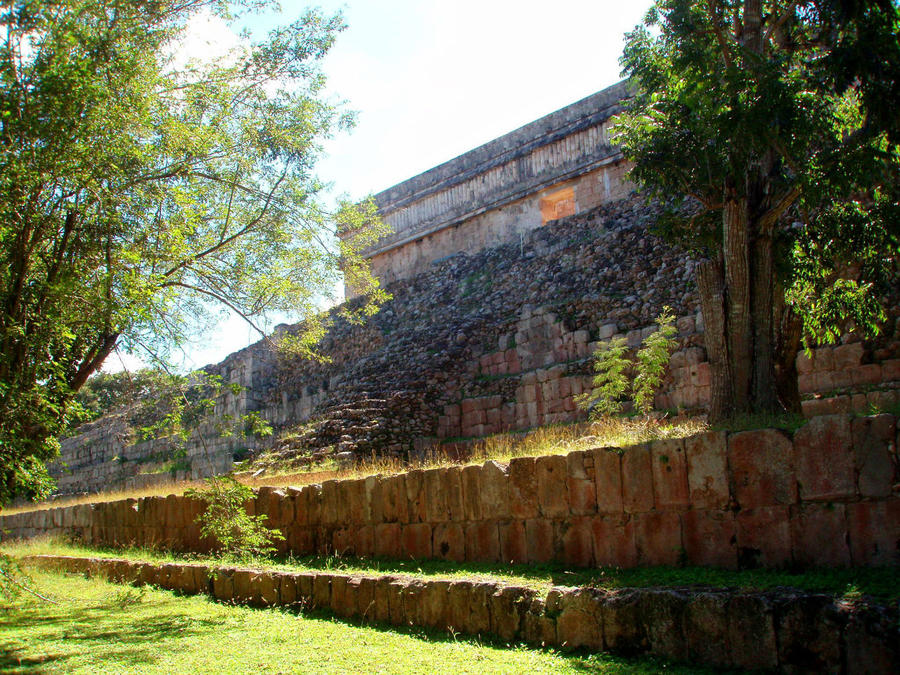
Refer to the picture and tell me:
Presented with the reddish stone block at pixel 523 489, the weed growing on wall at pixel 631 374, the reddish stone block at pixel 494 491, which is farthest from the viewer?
the weed growing on wall at pixel 631 374

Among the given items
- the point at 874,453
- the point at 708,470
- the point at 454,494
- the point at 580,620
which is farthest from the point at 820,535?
the point at 454,494

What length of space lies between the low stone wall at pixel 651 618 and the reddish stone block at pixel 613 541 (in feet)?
2.92

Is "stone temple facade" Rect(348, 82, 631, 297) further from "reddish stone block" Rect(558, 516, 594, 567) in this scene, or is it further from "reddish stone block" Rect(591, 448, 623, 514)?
"reddish stone block" Rect(558, 516, 594, 567)

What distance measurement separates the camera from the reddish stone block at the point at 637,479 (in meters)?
6.28

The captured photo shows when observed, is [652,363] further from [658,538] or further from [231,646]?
[231,646]

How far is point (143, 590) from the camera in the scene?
31.7 ft

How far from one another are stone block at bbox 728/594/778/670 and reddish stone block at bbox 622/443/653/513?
1542 mm

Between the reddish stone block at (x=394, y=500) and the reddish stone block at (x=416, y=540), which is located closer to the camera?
the reddish stone block at (x=416, y=540)

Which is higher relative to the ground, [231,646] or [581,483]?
[581,483]

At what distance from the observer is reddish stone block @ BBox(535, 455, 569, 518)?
6.86 meters

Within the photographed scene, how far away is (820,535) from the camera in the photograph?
5340mm

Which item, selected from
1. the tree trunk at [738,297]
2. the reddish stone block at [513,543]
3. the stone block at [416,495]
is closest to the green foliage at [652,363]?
the tree trunk at [738,297]

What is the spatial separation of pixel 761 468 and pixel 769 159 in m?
3.58

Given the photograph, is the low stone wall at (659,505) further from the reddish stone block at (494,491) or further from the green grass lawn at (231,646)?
the green grass lawn at (231,646)
